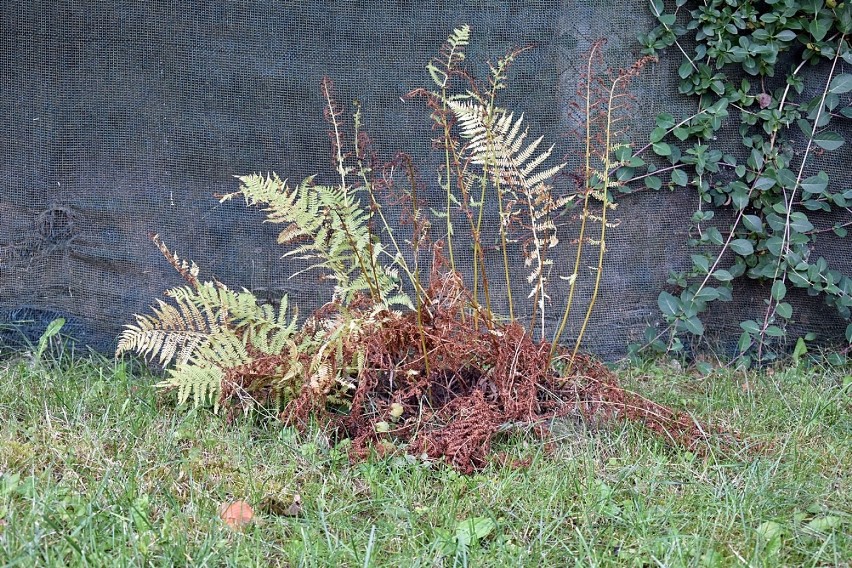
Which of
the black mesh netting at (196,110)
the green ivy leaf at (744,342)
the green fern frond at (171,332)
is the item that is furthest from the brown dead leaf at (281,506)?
the green ivy leaf at (744,342)

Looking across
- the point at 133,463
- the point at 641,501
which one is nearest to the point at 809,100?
the point at 641,501

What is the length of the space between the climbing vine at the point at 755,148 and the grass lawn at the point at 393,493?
70 centimetres

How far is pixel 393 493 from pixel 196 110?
1.86 metres

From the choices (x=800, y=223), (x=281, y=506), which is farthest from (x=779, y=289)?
(x=281, y=506)

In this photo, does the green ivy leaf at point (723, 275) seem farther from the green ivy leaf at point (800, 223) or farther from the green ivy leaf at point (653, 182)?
the green ivy leaf at point (653, 182)

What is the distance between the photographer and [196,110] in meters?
3.19

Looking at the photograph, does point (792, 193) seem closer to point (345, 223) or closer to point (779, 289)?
point (779, 289)

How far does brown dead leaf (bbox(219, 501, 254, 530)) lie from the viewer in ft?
6.41

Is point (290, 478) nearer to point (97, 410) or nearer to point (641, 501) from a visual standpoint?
point (97, 410)

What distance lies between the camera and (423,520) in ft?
6.72

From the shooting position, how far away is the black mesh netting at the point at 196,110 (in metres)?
3.15

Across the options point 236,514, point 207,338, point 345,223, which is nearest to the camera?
point 236,514

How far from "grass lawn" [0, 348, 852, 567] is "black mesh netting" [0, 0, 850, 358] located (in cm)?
67

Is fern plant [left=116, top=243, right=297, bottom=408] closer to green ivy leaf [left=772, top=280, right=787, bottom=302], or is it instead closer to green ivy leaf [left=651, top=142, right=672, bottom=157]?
green ivy leaf [left=651, top=142, right=672, bottom=157]
